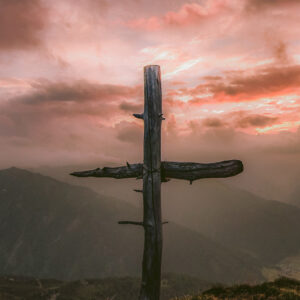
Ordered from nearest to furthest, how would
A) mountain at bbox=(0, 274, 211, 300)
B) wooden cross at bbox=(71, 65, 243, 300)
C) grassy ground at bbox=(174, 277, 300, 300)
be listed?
wooden cross at bbox=(71, 65, 243, 300)
grassy ground at bbox=(174, 277, 300, 300)
mountain at bbox=(0, 274, 211, 300)

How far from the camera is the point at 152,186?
6.62 meters

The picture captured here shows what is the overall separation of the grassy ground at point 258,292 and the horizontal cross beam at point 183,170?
127 inches

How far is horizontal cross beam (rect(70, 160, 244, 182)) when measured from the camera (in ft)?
20.3

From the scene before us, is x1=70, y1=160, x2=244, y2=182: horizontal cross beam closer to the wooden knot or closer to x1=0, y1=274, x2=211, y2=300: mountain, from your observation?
the wooden knot

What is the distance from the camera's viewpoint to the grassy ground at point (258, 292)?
280 inches

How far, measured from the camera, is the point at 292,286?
8.03 meters

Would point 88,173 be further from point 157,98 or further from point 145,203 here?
point 157,98

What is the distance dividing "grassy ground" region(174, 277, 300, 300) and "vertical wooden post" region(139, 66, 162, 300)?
1754 millimetres

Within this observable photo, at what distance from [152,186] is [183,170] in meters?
0.77

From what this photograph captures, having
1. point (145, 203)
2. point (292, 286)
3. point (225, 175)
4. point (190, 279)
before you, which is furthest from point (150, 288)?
point (190, 279)

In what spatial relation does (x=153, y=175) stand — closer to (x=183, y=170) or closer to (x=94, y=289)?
(x=183, y=170)

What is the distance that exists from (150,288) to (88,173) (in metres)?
3.04

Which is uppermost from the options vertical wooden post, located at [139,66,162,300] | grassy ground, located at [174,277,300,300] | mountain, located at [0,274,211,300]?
vertical wooden post, located at [139,66,162,300]

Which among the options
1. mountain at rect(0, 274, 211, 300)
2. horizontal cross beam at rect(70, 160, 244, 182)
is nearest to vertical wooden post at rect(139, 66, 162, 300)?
horizontal cross beam at rect(70, 160, 244, 182)
